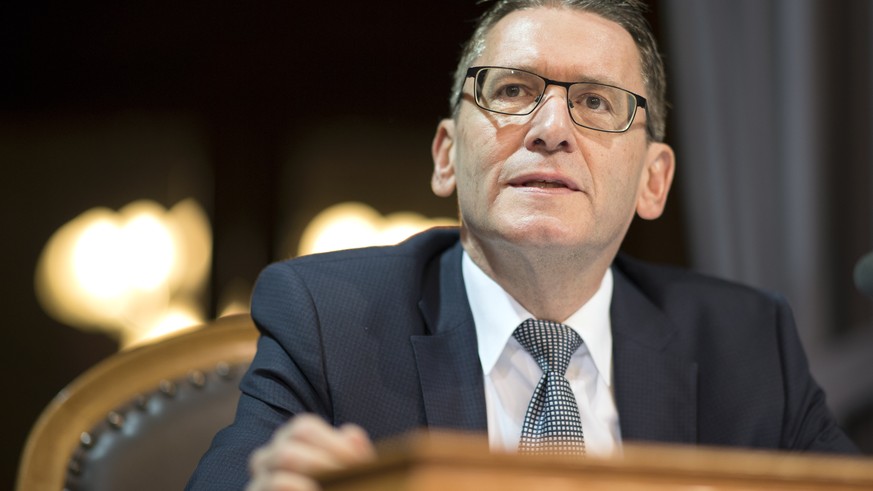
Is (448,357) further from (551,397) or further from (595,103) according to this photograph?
(595,103)

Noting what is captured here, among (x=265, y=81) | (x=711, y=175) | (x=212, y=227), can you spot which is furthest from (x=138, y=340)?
(x=711, y=175)

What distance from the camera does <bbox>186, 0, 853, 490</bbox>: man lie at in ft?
4.77

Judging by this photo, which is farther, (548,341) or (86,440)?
(548,341)

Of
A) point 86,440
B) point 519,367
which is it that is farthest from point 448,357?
point 86,440

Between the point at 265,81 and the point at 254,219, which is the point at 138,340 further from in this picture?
the point at 265,81

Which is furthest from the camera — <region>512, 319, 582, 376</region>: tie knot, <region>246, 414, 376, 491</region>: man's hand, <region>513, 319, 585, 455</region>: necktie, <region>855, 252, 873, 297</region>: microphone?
<region>512, 319, 582, 376</region>: tie knot

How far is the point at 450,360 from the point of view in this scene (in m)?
1.50

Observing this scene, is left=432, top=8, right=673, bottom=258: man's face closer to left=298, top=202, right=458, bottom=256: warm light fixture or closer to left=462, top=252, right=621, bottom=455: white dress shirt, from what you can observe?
left=462, top=252, right=621, bottom=455: white dress shirt

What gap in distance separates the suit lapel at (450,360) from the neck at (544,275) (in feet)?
0.21

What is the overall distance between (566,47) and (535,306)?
15.8 inches

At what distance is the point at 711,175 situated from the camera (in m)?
2.93

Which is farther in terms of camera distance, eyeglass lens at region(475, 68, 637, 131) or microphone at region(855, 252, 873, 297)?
eyeglass lens at region(475, 68, 637, 131)

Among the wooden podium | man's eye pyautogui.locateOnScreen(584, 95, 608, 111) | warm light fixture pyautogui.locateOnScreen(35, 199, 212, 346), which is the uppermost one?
man's eye pyautogui.locateOnScreen(584, 95, 608, 111)

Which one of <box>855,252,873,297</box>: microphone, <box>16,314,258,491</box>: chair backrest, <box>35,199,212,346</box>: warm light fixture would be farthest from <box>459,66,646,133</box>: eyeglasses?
<box>35,199,212,346</box>: warm light fixture
